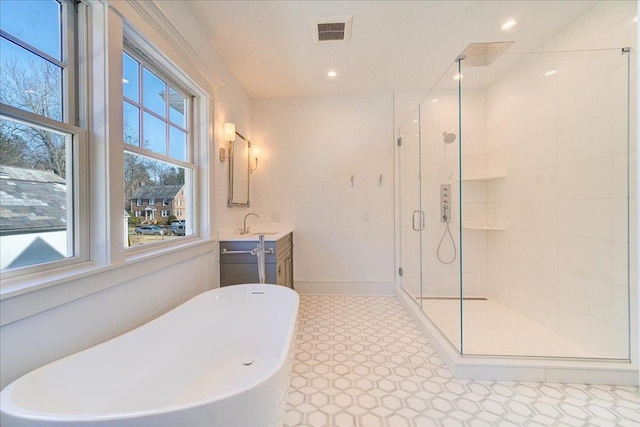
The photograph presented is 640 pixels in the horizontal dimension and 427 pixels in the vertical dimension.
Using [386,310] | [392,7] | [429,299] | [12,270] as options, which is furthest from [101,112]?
[429,299]

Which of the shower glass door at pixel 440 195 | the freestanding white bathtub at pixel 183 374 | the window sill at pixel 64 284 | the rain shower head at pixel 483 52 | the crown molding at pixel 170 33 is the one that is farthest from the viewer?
the shower glass door at pixel 440 195

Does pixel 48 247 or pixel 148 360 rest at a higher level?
pixel 48 247

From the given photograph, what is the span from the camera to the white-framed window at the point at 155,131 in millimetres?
1629

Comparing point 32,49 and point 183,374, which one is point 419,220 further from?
point 32,49

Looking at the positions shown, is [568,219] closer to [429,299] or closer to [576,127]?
[576,127]

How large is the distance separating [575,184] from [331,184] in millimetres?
2320

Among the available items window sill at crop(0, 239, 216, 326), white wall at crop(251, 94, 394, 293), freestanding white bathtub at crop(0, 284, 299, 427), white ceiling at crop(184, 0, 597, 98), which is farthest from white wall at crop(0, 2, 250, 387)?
white wall at crop(251, 94, 394, 293)

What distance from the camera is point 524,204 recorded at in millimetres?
2689

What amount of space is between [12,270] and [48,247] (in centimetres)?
17

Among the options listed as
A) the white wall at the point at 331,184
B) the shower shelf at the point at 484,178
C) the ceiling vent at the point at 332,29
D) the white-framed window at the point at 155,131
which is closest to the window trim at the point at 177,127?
the white-framed window at the point at 155,131

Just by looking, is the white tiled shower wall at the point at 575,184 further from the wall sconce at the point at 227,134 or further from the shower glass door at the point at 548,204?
the wall sconce at the point at 227,134

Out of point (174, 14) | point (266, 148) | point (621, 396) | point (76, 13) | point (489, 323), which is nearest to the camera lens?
point (76, 13)

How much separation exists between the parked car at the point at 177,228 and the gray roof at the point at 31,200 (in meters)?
0.85

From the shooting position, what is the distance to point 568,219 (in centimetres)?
217
